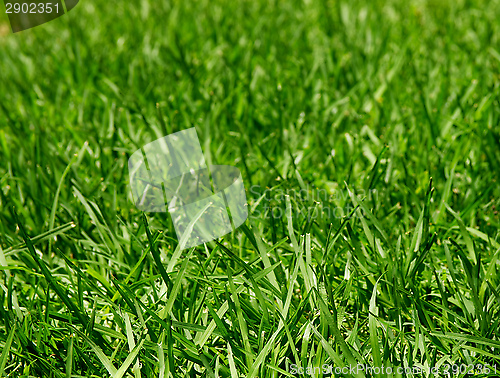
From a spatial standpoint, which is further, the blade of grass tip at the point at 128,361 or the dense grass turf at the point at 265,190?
the dense grass turf at the point at 265,190

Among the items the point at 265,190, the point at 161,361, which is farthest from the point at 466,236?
the point at 161,361

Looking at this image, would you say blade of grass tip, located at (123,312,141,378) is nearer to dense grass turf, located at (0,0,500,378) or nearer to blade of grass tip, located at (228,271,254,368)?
dense grass turf, located at (0,0,500,378)

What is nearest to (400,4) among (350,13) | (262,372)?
(350,13)

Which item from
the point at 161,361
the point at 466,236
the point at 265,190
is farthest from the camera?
the point at 265,190

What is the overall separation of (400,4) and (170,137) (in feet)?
8.44

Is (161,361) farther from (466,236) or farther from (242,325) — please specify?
(466,236)

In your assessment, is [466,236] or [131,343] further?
[466,236]

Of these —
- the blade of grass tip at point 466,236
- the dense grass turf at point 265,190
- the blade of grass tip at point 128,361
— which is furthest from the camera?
the blade of grass tip at point 466,236

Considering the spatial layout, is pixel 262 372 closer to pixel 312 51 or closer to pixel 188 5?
pixel 312 51

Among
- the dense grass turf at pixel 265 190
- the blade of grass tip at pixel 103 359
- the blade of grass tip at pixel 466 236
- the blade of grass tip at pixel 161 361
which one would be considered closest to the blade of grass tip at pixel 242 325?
the dense grass turf at pixel 265 190

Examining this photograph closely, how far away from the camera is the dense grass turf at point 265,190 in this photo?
1.20 metres

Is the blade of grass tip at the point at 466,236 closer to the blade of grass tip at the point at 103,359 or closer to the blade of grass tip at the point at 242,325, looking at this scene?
the blade of grass tip at the point at 242,325

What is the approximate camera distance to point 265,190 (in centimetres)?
175

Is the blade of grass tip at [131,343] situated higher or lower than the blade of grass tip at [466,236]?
higher
